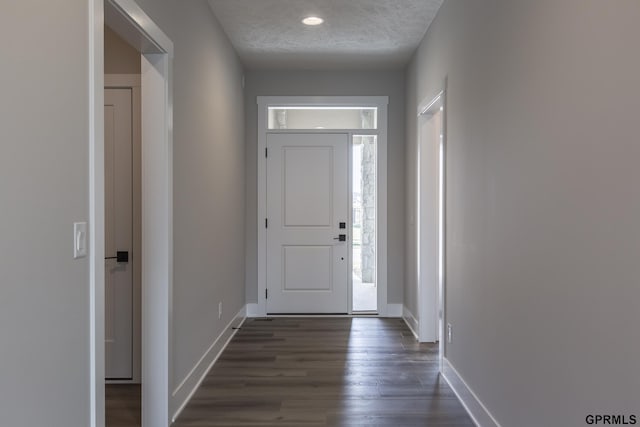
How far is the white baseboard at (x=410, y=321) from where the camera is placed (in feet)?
14.7

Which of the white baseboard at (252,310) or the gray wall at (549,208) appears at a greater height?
the gray wall at (549,208)

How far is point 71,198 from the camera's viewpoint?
5.08ft

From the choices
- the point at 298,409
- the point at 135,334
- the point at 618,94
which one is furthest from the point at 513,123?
the point at 135,334

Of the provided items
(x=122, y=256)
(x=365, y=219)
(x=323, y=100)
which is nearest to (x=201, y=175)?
(x=122, y=256)

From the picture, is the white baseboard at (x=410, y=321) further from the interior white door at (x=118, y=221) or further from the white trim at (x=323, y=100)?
the interior white door at (x=118, y=221)

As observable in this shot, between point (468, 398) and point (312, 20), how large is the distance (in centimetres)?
299

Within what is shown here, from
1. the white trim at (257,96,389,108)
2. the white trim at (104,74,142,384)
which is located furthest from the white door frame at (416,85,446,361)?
the white trim at (104,74,142,384)

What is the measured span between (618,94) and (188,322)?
256 cm

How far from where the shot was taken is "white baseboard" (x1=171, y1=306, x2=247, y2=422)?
2.78 metres

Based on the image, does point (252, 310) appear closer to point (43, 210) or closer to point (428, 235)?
point (428, 235)

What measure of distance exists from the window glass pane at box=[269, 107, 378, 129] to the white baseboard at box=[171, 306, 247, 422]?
2.24 metres

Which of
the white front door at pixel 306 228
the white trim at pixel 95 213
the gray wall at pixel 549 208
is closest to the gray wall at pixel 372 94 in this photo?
the white front door at pixel 306 228

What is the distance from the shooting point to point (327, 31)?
160 inches

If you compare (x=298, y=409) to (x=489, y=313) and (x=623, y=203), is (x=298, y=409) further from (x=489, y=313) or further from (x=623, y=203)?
(x=623, y=203)
